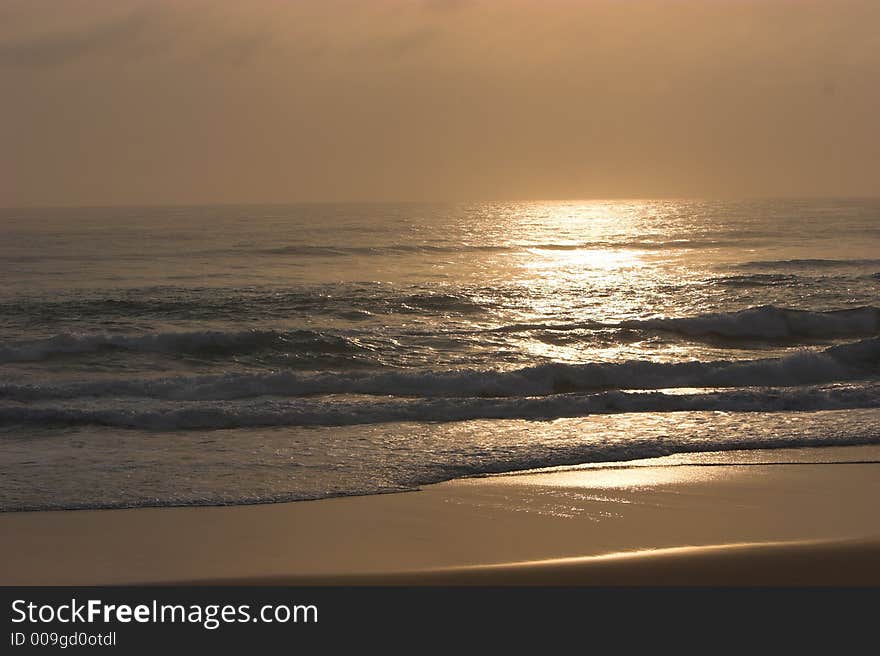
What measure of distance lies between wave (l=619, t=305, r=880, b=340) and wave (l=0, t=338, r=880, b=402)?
404 centimetres

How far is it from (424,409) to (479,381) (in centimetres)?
254

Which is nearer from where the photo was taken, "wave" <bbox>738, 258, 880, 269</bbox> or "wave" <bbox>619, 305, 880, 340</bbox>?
"wave" <bbox>619, 305, 880, 340</bbox>

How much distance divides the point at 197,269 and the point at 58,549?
26.3m

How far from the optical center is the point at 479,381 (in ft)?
51.6

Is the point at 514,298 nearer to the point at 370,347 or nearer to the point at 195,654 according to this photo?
the point at 370,347

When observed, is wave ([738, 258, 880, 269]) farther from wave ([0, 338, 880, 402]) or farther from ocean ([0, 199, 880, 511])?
wave ([0, 338, 880, 402])

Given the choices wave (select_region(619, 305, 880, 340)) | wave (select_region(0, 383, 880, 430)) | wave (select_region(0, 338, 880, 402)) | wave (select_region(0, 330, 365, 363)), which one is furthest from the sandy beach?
wave (select_region(619, 305, 880, 340))

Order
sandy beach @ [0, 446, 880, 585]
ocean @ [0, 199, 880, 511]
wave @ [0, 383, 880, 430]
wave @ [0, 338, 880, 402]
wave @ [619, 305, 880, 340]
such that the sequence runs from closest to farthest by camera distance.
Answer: sandy beach @ [0, 446, 880, 585], ocean @ [0, 199, 880, 511], wave @ [0, 383, 880, 430], wave @ [0, 338, 880, 402], wave @ [619, 305, 880, 340]

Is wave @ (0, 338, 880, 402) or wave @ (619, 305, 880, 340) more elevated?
wave @ (619, 305, 880, 340)

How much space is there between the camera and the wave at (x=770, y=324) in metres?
21.4

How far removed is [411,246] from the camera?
42719 mm

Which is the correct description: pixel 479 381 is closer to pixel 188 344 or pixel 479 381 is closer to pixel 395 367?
pixel 395 367

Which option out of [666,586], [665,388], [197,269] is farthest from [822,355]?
[197,269]

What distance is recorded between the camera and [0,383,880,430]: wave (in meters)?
12.8
